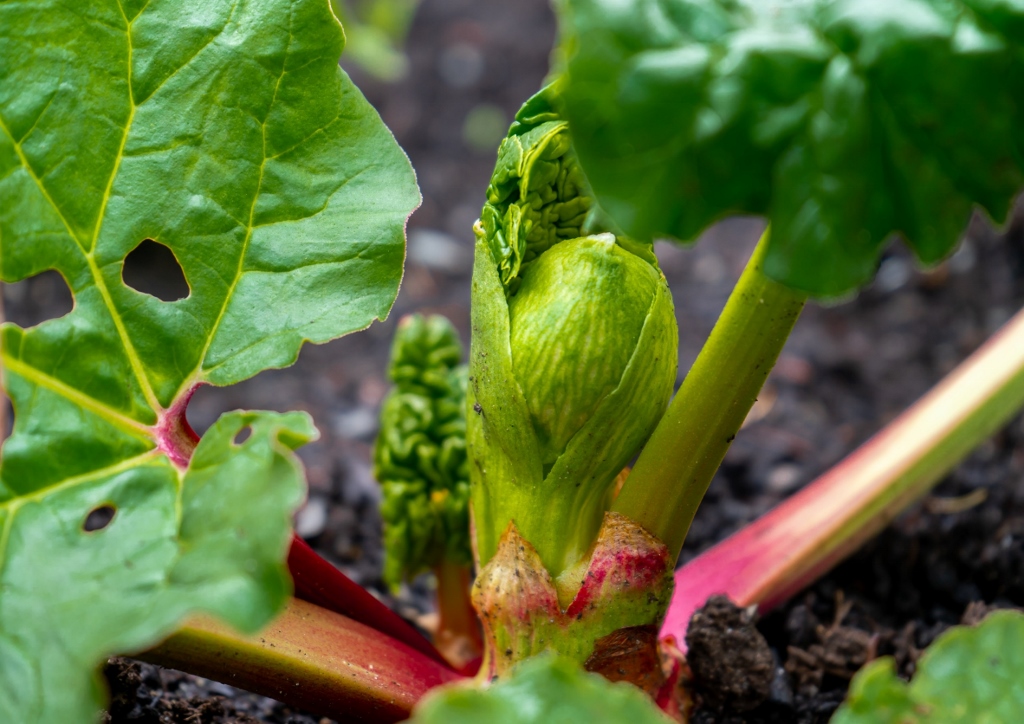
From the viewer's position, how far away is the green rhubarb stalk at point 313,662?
97 cm

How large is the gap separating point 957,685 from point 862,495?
69 centimetres

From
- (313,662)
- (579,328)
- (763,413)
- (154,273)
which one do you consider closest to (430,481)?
(313,662)

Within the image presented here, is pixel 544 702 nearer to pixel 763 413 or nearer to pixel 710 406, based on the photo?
pixel 710 406

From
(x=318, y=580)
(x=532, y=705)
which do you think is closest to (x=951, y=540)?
(x=318, y=580)

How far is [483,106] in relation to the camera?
12.1ft

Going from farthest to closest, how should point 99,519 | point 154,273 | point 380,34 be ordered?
point 380,34 < point 154,273 < point 99,519

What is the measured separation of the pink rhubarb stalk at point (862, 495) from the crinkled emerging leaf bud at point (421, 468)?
32 cm

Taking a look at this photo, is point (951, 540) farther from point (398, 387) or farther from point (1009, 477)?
point (398, 387)

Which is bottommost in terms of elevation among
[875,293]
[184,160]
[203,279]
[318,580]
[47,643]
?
[875,293]

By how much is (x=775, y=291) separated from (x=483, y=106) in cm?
292

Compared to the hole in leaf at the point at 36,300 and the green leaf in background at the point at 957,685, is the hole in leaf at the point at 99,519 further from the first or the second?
the green leaf in background at the point at 957,685

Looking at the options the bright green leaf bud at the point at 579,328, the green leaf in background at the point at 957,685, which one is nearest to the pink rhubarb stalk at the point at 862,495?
the bright green leaf bud at the point at 579,328

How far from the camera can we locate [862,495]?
1.42 m

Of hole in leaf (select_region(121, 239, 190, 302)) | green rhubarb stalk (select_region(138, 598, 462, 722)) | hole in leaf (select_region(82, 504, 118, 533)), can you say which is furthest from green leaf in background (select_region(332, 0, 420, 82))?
green rhubarb stalk (select_region(138, 598, 462, 722))
